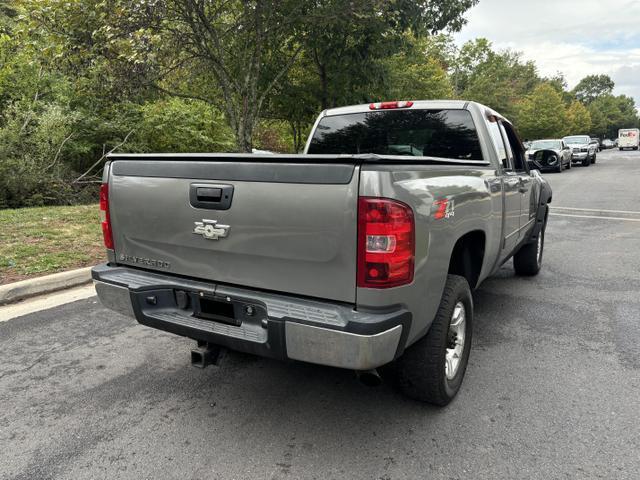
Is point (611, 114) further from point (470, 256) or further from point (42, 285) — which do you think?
point (42, 285)

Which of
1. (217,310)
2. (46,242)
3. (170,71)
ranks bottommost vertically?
(46,242)

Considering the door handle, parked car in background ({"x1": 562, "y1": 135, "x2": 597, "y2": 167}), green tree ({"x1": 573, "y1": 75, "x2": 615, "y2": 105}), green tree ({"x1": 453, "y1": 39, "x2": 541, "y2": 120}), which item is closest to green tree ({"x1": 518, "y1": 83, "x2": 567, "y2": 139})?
green tree ({"x1": 453, "y1": 39, "x2": 541, "y2": 120})

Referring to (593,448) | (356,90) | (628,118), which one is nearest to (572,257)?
(593,448)

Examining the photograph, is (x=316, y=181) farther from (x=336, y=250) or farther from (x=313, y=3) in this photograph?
(x=313, y=3)

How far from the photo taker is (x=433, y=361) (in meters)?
2.55

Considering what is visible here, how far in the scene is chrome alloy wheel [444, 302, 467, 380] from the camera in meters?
2.88

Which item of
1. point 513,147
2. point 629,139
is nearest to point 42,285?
point 513,147

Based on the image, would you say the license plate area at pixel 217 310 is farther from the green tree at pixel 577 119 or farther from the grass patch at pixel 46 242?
the green tree at pixel 577 119

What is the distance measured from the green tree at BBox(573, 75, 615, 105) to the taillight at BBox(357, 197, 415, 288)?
144 meters

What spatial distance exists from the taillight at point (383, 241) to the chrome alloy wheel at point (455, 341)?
0.85 meters

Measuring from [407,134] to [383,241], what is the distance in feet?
7.15

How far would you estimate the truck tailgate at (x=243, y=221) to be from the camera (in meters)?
2.17

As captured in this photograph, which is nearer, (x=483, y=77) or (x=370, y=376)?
(x=370, y=376)

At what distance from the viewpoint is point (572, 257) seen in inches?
265
